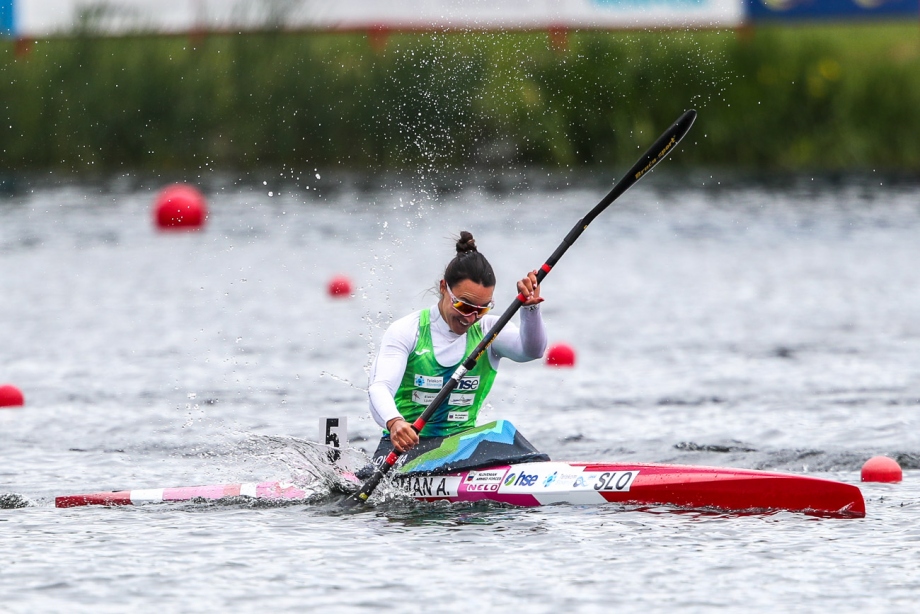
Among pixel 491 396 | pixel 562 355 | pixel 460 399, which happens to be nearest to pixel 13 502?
pixel 460 399

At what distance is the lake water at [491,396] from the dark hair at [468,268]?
1.29 m

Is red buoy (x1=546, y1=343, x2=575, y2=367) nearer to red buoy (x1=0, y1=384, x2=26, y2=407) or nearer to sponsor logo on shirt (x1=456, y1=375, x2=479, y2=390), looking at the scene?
red buoy (x1=0, y1=384, x2=26, y2=407)

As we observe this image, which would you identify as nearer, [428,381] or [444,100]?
[428,381]

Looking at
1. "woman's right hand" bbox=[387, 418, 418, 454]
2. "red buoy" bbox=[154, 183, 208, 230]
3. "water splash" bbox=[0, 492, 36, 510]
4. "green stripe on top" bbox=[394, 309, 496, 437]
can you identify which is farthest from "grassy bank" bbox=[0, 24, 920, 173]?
"woman's right hand" bbox=[387, 418, 418, 454]

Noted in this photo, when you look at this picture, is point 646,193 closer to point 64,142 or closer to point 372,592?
point 64,142

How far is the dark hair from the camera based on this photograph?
27.6 ft

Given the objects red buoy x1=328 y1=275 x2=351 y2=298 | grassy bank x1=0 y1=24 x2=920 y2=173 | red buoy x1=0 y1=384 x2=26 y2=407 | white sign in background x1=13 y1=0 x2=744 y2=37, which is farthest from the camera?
white sign in background x1=13 y1=0 x2=744 y2=37

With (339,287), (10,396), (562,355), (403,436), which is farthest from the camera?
(339,287)

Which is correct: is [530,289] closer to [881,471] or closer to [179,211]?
[881,471]

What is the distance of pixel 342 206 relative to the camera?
25.4 meters

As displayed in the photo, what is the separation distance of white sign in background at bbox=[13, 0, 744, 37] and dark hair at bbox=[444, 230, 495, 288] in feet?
61.8

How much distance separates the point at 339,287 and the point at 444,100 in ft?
27.8

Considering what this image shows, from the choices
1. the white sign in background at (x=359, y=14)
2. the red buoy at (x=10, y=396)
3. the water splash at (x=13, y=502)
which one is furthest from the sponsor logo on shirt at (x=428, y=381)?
the white sign in background at (x=359, y=14)

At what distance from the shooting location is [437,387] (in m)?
8.96
